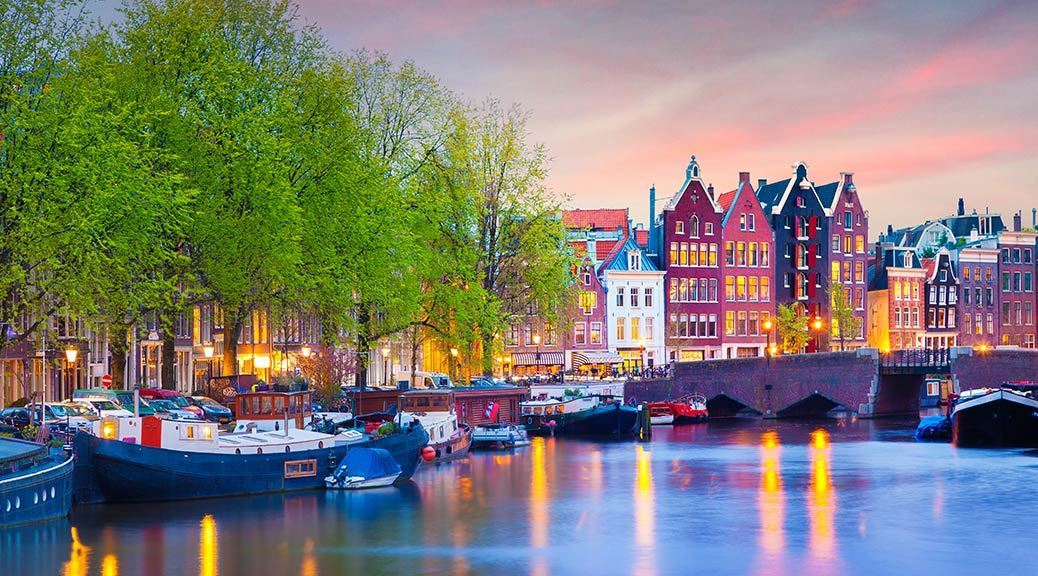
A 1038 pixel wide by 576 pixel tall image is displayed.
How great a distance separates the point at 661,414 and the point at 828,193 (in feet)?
120

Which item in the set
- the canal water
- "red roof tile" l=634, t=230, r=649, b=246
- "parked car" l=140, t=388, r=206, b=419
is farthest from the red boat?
"parked car" l=140, t=388, r=206, b=419

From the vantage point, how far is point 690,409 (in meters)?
90.1

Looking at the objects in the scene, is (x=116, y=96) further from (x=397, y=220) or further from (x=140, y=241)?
(x=397, y=220)

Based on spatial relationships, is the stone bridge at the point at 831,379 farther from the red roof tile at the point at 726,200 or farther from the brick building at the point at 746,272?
the red roof tile at the point at 726,200

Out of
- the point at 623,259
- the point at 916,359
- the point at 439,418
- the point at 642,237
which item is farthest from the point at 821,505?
the point at 642,237

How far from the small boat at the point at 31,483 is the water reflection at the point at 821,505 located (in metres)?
20.4

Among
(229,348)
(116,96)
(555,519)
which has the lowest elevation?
(555,519)

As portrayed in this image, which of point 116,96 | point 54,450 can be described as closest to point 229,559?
point 54,450

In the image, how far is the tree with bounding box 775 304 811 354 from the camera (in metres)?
110

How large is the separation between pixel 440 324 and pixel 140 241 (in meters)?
26.4

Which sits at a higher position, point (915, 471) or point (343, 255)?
point (343, 255)

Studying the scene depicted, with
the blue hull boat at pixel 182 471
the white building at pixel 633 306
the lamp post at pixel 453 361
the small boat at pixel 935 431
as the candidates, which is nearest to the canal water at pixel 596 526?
the blue hull boat at pixel 182 471

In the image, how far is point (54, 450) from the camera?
38938mm

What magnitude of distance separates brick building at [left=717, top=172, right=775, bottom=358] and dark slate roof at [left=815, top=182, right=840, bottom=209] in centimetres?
670
